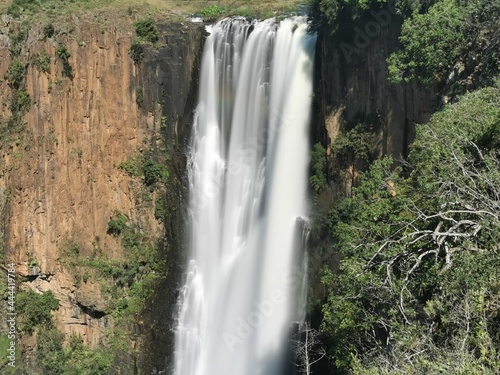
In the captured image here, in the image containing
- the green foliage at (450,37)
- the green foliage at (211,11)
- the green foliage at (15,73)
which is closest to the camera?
the green foliage at (450,37)

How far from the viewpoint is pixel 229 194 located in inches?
958

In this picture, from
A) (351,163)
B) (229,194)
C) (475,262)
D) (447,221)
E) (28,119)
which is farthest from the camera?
(229,194)

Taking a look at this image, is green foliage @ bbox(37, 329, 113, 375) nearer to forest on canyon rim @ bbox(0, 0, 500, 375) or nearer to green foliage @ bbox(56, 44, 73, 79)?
forest on canyon rim @ bbox(0, 0, 500, 375)

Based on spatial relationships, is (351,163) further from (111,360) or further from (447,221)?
(111,360)

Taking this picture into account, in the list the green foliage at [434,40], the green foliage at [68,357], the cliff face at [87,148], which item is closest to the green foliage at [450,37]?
the green foliage at [434,40]

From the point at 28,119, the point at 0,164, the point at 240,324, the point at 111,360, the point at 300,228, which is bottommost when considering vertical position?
the point at 111,360

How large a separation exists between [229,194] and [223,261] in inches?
112

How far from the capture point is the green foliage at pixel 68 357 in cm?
2275

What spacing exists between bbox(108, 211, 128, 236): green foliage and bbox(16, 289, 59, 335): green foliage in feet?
11.6

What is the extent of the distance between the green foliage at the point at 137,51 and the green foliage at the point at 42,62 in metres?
3.29

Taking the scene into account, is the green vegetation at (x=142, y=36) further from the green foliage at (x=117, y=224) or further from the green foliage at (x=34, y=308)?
the green foliage at (x=34, y=308)

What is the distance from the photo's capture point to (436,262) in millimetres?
9977

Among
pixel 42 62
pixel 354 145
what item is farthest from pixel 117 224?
pixel 354 145

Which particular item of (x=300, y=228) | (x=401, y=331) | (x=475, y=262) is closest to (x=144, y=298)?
(x=300, y=228)
